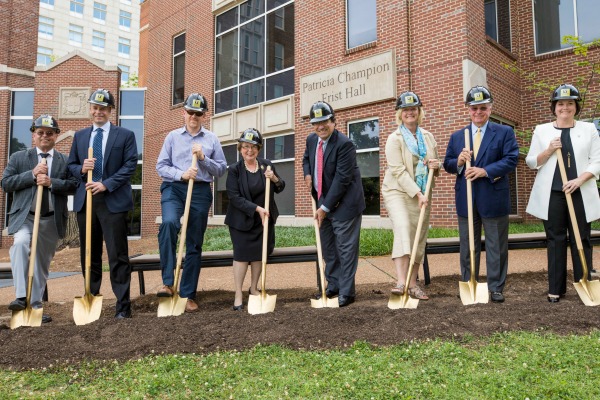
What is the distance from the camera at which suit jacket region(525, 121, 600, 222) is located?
161 inches

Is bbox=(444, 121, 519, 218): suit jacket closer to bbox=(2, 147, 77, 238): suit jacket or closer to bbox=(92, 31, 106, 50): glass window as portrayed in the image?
bbox=(2, 147, 77, 238): suit jacket

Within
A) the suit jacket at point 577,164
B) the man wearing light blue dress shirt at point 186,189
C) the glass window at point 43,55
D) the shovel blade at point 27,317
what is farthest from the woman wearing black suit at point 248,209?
the glass window at point 43,55

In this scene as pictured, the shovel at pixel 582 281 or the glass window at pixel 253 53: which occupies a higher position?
the glass window at pixel 253 53

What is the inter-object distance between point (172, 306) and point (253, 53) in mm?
11272

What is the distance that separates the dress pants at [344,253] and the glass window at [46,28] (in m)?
55.6

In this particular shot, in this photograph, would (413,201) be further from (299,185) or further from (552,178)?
(299,185)

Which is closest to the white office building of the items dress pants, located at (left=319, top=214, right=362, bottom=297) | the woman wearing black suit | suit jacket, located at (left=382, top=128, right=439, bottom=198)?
the woman wearing black suit

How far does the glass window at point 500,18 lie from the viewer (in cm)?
1101

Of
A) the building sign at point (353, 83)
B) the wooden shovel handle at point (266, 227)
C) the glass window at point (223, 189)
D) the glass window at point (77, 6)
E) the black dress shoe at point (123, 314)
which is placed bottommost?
the black dress shoe at point (123, 314)

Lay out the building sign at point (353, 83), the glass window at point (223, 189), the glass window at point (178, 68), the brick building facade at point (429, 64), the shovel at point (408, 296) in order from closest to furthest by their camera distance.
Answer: the shovel at point (408, 296)
the brick building facade at point (429, 64)
the building sign at point (353, 83)
the glass window at point (223, 189)
the glass window at point (178, 68)

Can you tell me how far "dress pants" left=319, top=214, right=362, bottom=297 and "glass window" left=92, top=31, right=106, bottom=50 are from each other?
58.3 meters

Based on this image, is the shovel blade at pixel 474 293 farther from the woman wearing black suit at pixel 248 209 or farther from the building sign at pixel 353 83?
the building sign at pixel 353 83

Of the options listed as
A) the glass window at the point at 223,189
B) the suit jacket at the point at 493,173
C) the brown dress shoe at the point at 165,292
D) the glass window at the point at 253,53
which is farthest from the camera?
the glass window at the point at 223,189

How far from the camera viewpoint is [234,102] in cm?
1444
